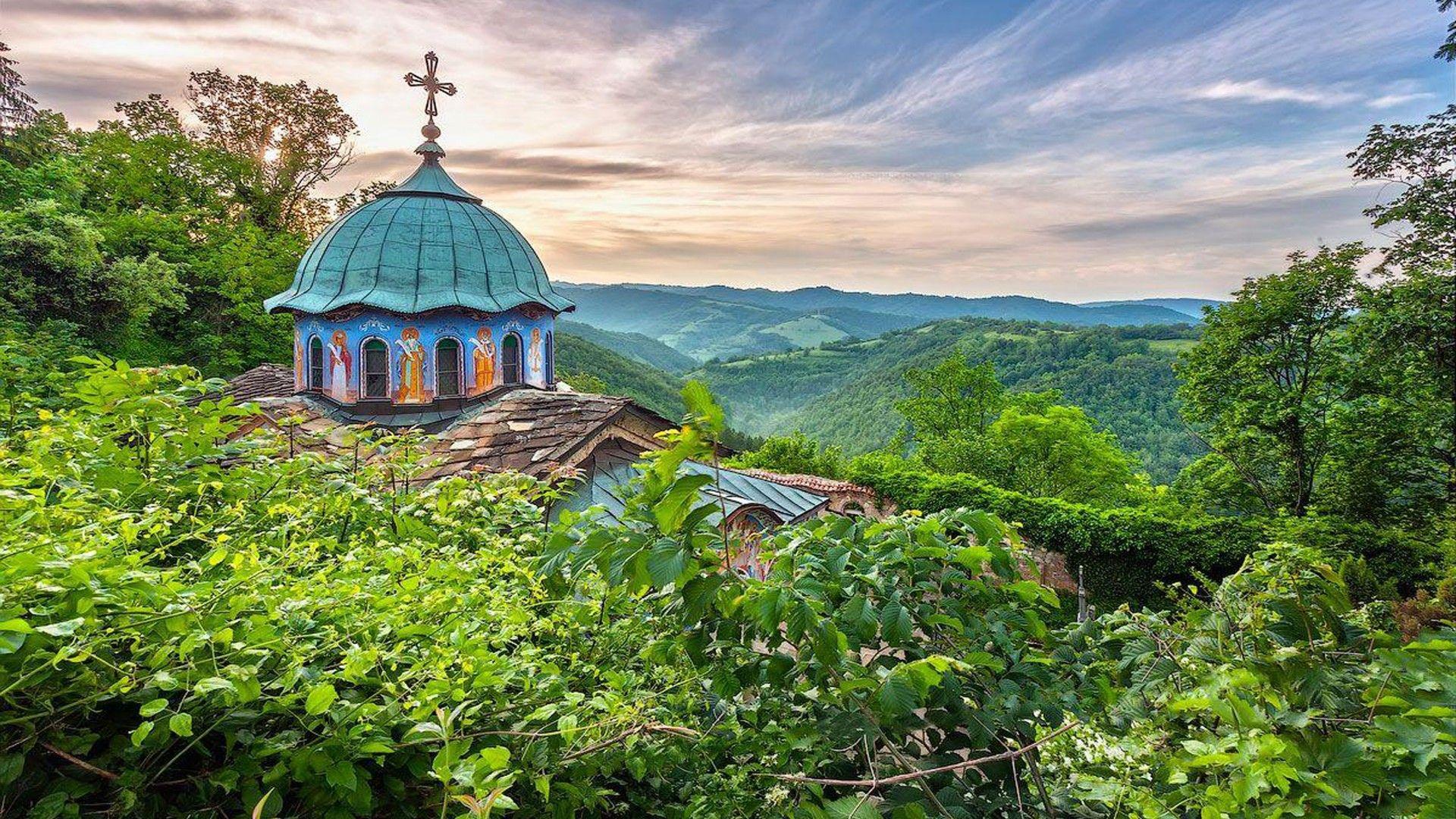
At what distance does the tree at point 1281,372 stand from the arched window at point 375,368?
1973 cm

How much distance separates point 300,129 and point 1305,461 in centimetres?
3403

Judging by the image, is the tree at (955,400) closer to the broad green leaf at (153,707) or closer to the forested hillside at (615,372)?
the forested hillside at (615,372)

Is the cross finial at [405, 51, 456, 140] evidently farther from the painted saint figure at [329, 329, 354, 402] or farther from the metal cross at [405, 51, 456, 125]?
the painted saint figure at [329, 329, 354, 402]

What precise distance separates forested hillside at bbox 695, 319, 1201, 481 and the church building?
28.8 metres

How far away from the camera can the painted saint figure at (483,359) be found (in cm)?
1045

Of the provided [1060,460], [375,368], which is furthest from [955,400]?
[375,368]

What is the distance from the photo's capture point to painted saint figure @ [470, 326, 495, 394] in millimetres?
10453

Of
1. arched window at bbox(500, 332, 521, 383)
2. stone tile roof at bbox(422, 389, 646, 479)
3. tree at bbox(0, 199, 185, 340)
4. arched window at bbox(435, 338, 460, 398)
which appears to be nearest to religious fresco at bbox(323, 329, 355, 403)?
arched window at bbox(435, 338, 460, 398)

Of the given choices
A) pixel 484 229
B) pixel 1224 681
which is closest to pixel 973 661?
pixel 1224 681

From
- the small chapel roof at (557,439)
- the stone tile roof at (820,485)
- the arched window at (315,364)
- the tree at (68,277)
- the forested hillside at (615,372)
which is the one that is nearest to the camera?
the small chapel roof at (557,439)

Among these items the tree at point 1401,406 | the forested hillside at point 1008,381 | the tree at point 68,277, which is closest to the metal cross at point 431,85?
the tree at point 68,277

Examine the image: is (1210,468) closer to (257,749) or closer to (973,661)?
(973,661)

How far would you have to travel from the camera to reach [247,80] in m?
22.6

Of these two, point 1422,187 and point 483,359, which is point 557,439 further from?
point 1422,187
